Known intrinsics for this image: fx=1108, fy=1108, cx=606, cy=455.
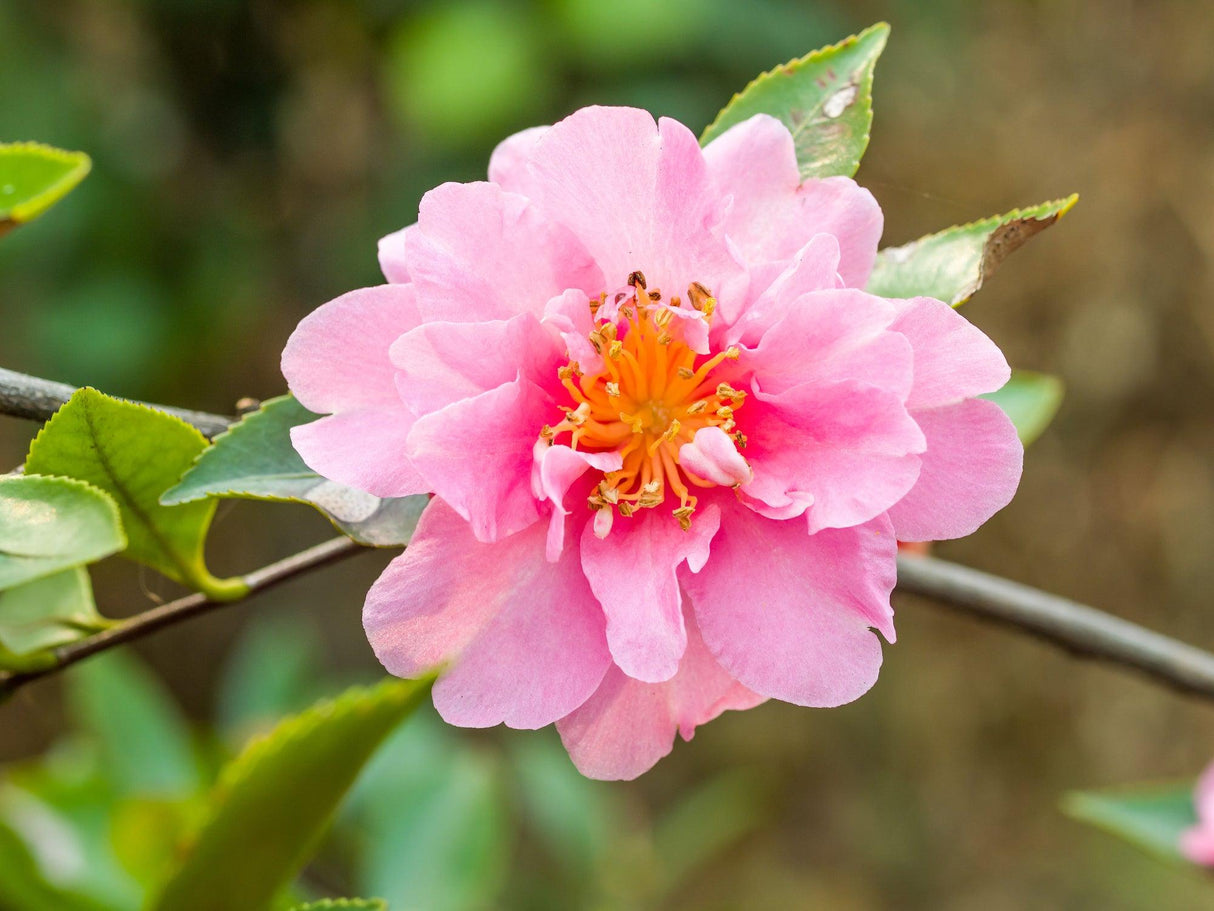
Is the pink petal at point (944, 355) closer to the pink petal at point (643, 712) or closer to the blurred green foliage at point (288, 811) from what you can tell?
the pink petal at point (643, 712)

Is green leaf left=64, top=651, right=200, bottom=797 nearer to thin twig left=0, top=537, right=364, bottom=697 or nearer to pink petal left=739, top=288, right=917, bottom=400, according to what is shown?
thin twig left=0, top=537, right=364, bottom=697

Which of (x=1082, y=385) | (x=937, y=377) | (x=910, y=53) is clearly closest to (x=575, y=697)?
(x=937, y=377)

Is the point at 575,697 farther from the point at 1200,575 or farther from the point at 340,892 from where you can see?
the point at 1200,575

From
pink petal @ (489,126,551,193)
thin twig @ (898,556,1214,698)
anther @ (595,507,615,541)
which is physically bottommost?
thin twig @ (898,556,1214,698)

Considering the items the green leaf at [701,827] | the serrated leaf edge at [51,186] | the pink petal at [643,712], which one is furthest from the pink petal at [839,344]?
the green leaf at [701,827]

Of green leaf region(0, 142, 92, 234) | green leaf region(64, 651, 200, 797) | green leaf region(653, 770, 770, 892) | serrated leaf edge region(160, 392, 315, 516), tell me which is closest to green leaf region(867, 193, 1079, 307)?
serrated leaf edge region(160, 392, 315, 516)

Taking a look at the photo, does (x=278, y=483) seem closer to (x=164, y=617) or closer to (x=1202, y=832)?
(x=164, y=617)
